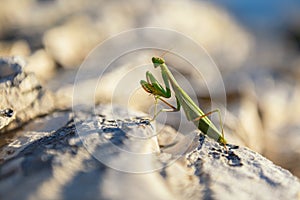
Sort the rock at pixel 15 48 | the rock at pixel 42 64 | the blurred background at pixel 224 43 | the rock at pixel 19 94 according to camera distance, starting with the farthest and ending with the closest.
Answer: the rock at pixel 15 48, the rock at pixel 42 64, the blurred background at pixel 224 43, the rock at pixel 19 94

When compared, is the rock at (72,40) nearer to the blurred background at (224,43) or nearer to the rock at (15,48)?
the blurred background at (224,43)

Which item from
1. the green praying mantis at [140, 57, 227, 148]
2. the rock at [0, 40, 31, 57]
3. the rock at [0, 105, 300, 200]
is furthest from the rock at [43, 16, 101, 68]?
the rock at [0, 105, 300, 200]

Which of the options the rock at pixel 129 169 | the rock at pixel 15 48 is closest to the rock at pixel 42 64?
the rock at pixel 15 48

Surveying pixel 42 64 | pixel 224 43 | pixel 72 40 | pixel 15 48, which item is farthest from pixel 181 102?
pixel 224 43

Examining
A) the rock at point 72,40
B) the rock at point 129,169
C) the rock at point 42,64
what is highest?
the rock at point 72,40

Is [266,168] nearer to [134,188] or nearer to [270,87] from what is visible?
[134,188]

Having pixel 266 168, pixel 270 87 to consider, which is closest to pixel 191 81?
pixel 270 87
